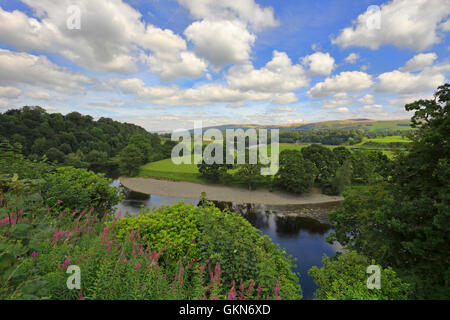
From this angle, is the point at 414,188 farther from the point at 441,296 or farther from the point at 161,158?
the point at 161,158

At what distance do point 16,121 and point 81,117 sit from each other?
33600 mm

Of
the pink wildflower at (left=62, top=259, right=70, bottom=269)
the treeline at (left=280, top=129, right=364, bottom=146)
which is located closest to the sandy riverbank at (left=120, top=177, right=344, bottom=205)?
the pink wildflower at (left=62, top=259, right=70, bottom=269)

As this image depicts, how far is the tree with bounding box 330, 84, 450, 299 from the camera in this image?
25.7 feet

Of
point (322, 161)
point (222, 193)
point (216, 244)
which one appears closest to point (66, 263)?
point (216, 244)

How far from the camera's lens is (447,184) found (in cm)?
772

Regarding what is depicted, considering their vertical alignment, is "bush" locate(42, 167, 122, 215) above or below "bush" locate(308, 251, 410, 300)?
above

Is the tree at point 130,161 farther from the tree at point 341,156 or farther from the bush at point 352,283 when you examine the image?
the bush at point 352,283

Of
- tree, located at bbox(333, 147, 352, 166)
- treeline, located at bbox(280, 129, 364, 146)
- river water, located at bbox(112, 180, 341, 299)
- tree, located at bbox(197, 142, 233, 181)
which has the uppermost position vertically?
treeline, located at bbox(280, 129, 364, 146)

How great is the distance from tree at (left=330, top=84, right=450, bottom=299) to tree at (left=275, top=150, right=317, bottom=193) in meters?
26.1

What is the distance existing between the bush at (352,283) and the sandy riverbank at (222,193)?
28.5 metres

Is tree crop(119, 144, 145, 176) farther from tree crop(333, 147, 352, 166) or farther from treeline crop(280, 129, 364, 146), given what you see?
treeline crop(280, 129, 364, 146)

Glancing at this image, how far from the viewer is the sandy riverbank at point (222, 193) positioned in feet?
117
